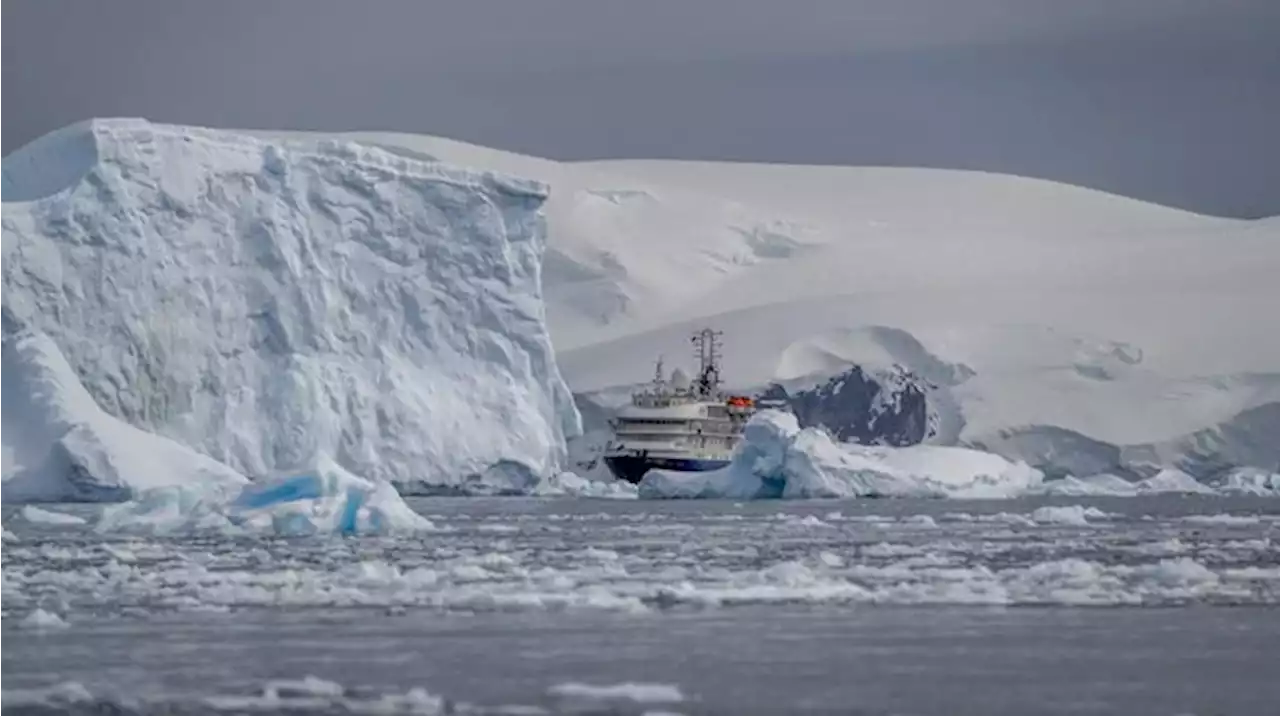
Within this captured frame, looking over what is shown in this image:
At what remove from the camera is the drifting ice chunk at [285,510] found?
72.2 feet

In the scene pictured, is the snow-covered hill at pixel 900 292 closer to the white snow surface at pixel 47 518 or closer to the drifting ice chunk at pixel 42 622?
the white snow surface at pixel 47 518

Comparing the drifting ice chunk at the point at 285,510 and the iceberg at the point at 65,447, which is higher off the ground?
the iceberg at the point at 65,447

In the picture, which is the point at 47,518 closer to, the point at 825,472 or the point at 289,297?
the point at 289,297

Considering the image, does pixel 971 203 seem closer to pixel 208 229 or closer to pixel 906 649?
pixel 208 229

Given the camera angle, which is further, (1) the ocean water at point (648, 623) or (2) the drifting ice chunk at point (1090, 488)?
(2) the drifting ice chunk at point (1090, 488)

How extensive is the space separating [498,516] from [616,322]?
101ft

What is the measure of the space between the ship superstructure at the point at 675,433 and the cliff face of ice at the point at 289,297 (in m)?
4.46

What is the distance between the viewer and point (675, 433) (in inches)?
1532

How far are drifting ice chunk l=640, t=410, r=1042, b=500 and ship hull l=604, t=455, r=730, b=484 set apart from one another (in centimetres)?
325

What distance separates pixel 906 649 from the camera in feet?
37.3

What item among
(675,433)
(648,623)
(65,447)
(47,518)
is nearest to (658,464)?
(675,433)

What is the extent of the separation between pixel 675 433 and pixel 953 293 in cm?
1737

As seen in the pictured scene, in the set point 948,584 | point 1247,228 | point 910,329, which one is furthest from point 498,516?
point 1247,228

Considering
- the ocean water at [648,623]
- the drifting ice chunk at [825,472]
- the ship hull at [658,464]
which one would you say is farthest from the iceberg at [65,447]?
the ship hull at [658,464]
